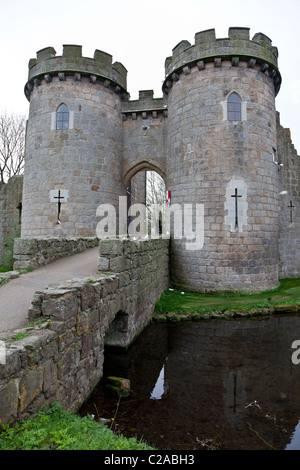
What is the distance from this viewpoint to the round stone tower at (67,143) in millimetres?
11875

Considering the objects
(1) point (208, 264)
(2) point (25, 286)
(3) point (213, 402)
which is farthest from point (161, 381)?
(1) point (208, 264)

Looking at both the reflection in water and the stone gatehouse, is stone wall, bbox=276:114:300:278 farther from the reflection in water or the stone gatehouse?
the reflection in water

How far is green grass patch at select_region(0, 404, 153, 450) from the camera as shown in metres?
2.27

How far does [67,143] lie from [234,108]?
639cm

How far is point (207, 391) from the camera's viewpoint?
4512mm

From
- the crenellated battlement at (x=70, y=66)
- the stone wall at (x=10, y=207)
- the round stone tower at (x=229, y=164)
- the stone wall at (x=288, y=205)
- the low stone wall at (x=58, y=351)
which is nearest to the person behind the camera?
the low stone wall at (x=58, y=351)

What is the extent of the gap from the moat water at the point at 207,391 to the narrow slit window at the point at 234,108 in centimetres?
701

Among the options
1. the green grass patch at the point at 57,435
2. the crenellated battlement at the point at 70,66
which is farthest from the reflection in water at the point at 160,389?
the crenellated battlement at the point at 70,66

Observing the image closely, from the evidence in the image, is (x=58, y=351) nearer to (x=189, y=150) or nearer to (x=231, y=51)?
(x=189, y=150)

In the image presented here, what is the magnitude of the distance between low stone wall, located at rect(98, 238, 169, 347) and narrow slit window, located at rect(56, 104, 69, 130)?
6646 mm

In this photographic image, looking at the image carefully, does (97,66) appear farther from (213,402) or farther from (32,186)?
(213,402)

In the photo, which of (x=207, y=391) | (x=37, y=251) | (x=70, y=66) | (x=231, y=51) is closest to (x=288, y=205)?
(x=231, y=51)

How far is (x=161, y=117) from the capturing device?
1327cm

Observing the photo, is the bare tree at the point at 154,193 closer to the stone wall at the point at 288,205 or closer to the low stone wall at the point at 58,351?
the stone wall at the point at 288,205
